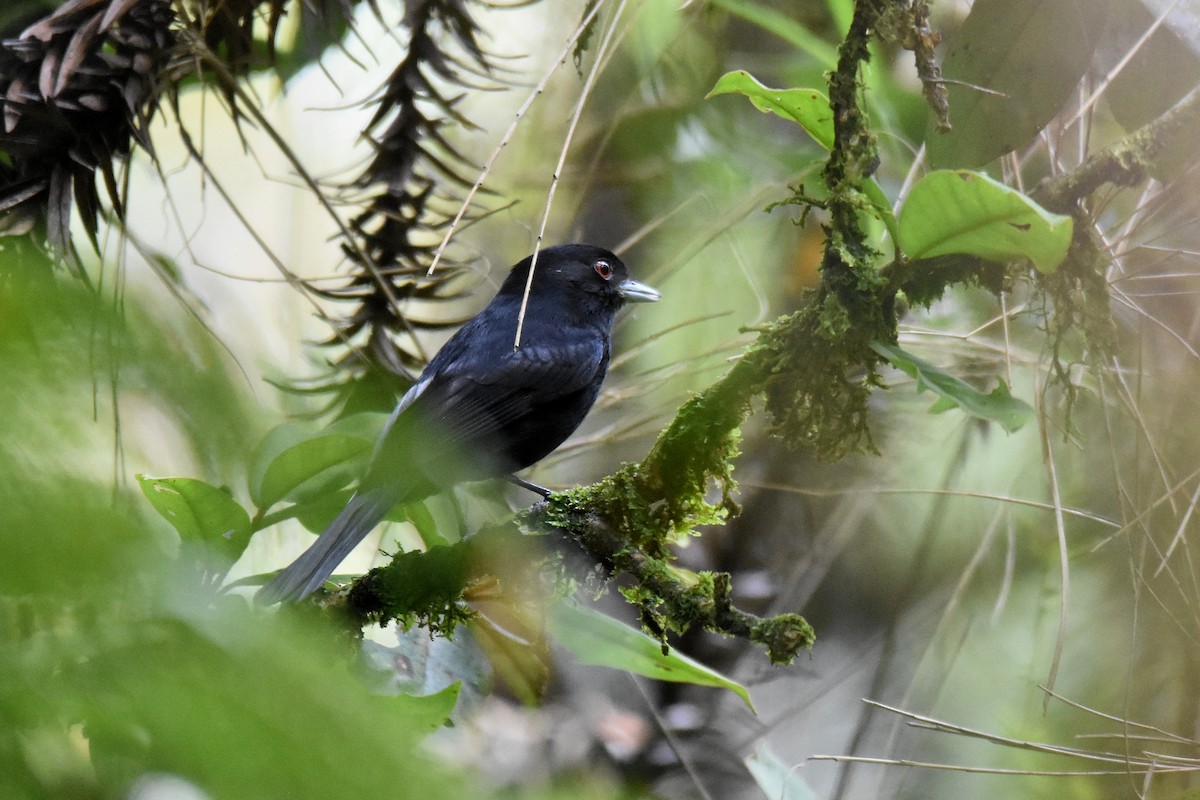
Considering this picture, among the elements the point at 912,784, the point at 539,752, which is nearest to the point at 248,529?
the point at 539,752

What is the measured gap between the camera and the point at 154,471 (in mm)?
534

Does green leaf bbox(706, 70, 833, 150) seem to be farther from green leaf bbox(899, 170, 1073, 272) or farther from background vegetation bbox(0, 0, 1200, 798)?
green leaf bbox(899, 170, 1073, 272)

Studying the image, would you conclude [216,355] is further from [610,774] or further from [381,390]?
[610,774]

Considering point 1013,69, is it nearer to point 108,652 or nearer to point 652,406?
point 652,406

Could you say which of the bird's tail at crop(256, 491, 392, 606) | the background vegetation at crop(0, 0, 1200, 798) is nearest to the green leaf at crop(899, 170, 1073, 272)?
the background vegetation at crop(0, 0, 1200, 798)

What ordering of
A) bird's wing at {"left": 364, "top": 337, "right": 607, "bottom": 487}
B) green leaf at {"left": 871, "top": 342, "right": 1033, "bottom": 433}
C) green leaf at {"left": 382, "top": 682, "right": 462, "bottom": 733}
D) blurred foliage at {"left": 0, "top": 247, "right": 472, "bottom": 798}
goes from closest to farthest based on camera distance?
1. blurred foliage at {"left": 0, "top": 247, "right": 472, "bottom": 798}
2. green leaf at {"left": 382, "top": 682, "right": 462, "bottom": 733}
3. green leaf at {"left": 871, "top": 342, "right": 1033, "bottom": 433}
4. bird's wing at {"left": 364, "top": 337, "right": 607, "bottom": 487}

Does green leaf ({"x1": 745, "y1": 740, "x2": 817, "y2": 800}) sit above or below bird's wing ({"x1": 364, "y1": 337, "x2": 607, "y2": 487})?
below

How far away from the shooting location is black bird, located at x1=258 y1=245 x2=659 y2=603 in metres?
2.31

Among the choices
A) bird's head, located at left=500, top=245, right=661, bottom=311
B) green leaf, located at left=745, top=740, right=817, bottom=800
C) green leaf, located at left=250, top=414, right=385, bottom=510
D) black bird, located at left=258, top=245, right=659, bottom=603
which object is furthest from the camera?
bird's head, located at left=500, top=245, right=661, bottom=311

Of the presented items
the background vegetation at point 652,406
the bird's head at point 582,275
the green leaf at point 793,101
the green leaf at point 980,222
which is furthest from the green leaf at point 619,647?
the bird's head at point 582,275

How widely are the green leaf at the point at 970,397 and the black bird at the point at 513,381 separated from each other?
106 centimetres

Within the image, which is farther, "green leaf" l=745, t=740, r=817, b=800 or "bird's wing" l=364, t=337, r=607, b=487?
"bird's wing" l=364, t=337, r=607, b=487

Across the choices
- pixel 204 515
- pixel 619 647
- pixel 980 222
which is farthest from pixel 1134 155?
pixel 204 515

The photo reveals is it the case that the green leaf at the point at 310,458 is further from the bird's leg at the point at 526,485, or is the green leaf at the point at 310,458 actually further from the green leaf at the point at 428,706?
the bird's leg at the point at 526,485
